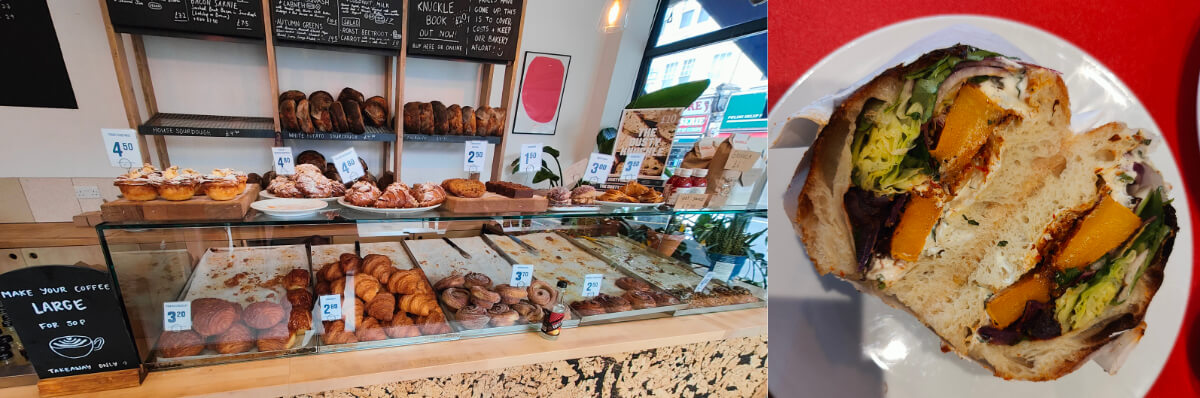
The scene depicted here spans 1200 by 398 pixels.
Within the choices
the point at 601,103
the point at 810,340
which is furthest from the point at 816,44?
the point at 601,103

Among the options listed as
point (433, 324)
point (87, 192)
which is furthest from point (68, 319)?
point (433, 324)

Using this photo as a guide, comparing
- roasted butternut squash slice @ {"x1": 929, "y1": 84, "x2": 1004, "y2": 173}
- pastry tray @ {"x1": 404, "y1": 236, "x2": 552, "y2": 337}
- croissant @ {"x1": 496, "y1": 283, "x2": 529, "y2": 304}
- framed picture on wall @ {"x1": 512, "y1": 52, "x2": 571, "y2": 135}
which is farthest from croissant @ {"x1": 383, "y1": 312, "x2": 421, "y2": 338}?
roasted butternut squash slice @ {"x1": 929, "y1": 84, "x2": 1004, "y2": 173}

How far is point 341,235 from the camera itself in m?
1.00

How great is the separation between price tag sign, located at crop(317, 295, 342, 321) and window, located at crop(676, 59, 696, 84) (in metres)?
0.90

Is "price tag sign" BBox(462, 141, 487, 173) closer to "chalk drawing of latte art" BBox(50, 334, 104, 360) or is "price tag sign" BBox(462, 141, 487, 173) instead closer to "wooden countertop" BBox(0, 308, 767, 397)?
"wooden countertop" BBox(0, 308, 767, 397)

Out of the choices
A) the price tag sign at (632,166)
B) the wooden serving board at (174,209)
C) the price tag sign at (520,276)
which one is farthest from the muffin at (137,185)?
the price tag sign at (632,166)

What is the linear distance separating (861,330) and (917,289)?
137mm

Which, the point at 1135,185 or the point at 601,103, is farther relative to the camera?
the point at 601,103

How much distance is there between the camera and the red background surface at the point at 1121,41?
418 mm

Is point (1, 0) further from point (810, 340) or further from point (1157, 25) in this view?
point (1157, 25)

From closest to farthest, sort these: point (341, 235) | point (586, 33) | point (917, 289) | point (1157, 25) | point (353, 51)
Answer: point (917, 289)
point (1157, 25)
point (341, 235)
point (586, 33)
point (353, 51)

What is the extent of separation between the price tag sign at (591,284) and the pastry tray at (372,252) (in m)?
0.35

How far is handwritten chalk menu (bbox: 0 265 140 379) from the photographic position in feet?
2.28

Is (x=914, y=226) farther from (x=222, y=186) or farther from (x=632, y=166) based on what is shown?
(x=222, y=186)
